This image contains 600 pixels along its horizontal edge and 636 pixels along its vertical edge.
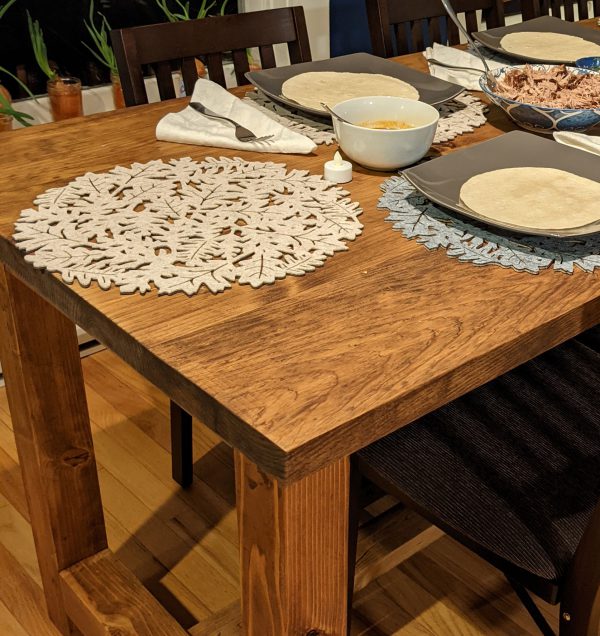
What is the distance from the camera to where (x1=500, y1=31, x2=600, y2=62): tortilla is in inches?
68.3

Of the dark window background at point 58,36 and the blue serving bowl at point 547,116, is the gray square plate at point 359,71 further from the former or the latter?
the dark window background at point 58,36

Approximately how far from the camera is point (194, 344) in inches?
31.6

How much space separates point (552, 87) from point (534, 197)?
45cm

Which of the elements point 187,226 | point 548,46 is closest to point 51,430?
point 187,226

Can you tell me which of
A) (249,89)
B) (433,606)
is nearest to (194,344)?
(249,89)

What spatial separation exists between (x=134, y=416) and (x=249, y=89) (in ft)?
2.89

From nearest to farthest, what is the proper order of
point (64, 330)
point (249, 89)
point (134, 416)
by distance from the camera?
1. point (64, 330)
2. point (249, 89)
3. point (134, 416)

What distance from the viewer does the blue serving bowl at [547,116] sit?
131cm

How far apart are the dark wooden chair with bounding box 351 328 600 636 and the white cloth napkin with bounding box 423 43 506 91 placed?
23.8 inches

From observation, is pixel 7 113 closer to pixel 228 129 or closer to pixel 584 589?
pixel 228 129

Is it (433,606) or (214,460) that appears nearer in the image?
(433,606)

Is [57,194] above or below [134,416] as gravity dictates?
above

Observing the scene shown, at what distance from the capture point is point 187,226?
1021mm

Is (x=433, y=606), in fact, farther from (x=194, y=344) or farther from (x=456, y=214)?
(x=194, y=344)
